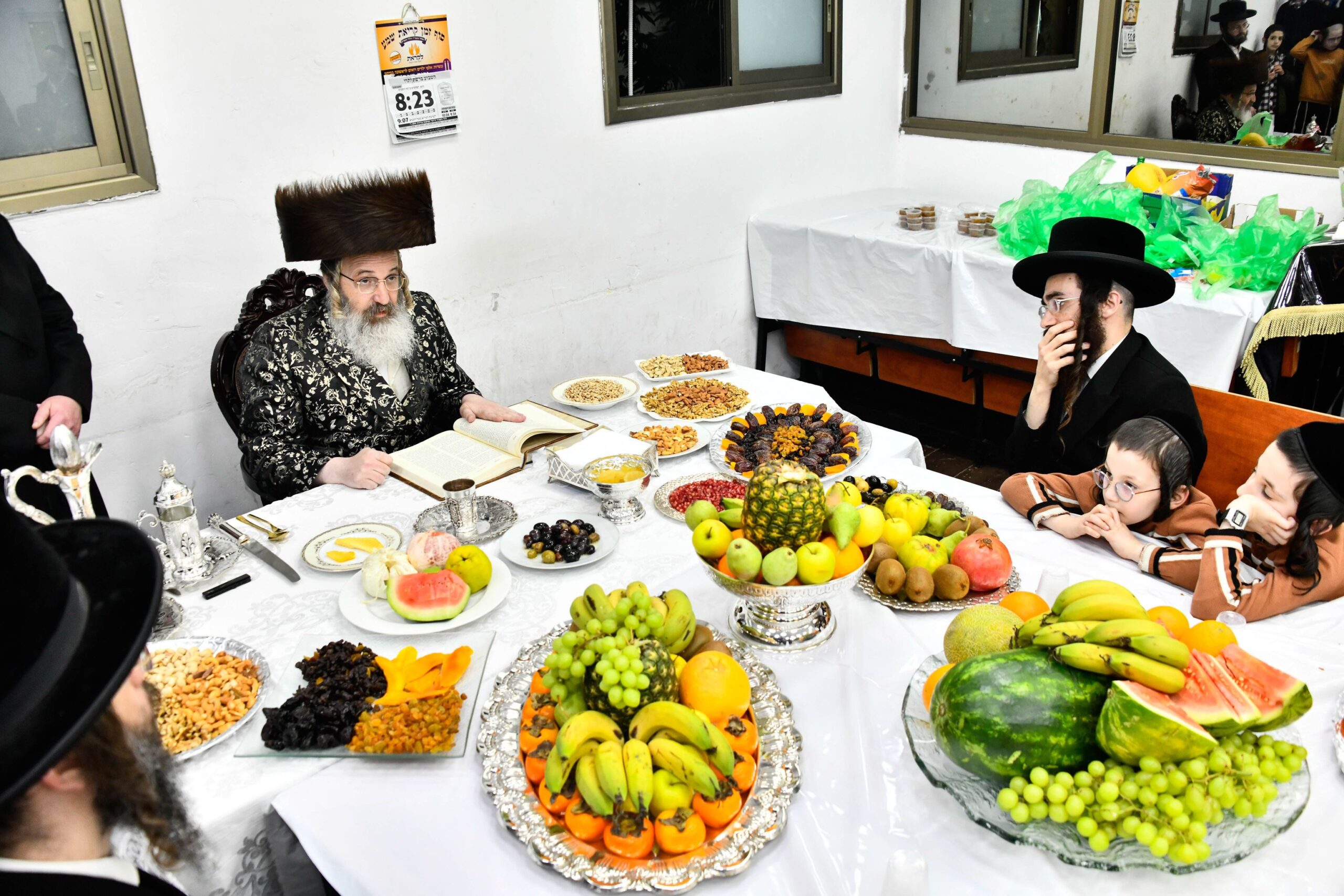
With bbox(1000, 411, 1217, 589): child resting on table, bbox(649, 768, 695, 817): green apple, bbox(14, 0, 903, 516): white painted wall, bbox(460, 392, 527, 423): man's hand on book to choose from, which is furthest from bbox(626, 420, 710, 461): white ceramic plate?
bbox(14, 0, 903, 516): white painted wall

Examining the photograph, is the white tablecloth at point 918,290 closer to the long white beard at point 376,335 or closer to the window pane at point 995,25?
the window pane at point 995,25

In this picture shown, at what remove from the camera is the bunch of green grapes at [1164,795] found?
113 cm

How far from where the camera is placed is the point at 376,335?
287 cm

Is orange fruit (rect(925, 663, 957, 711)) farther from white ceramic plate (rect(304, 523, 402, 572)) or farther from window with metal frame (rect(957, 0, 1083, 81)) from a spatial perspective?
window with metal frame (rect(957, 0, 1083, 81))

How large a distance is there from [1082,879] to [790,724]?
1.47 feet

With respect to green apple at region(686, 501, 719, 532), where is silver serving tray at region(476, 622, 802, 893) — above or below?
below

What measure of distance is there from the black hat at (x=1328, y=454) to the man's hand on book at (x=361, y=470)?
6.96 ft

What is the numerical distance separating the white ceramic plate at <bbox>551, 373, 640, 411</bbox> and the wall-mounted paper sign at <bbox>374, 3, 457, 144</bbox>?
1312 millimetres

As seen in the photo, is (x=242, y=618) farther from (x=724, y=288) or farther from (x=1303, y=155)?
(x=1303, y=155)

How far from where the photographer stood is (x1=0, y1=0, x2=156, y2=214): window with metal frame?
2.88 meters

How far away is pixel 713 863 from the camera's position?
4.01 ft

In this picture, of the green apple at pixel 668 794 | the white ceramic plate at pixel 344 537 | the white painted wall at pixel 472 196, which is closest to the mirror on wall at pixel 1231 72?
the white painted wall at pixel 472 196

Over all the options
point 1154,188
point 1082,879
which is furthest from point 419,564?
point 1154,188

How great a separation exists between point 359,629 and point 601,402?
1.32 m
